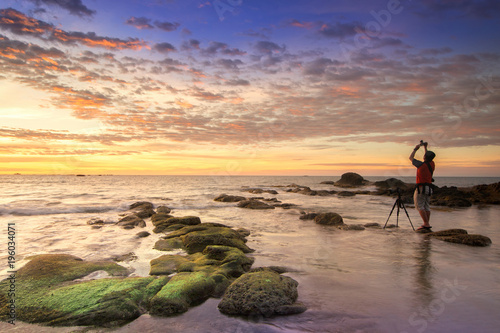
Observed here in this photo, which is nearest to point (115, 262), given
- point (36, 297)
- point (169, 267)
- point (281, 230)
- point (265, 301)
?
point (169, 267)

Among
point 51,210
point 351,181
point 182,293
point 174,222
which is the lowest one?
point 51,210

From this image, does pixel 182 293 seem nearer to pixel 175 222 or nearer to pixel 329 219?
pixel 175 222

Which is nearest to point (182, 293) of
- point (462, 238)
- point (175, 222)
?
point (175, 222)

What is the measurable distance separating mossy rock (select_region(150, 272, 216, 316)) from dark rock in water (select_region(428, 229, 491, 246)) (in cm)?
978

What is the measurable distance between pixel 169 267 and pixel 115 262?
1.96 metres

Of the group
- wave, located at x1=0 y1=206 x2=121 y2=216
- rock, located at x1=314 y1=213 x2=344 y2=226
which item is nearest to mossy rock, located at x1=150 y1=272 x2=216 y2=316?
rock, located at x1=314 y1=213 x2=344 y2=226

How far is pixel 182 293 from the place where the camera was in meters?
5.53

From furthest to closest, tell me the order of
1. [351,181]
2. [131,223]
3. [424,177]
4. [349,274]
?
[351,181] < [131,223] < [424,177] < [349,274]

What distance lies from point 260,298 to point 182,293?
1.60 m

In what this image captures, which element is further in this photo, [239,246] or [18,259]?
[239,246]

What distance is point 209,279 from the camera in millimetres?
6176

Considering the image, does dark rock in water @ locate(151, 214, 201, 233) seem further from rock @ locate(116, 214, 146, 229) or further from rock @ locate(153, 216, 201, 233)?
rock @ locate(116, 214, 146, 229)

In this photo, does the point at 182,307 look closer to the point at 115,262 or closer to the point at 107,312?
the point at 107,312

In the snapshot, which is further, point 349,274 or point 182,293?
point 349,274
